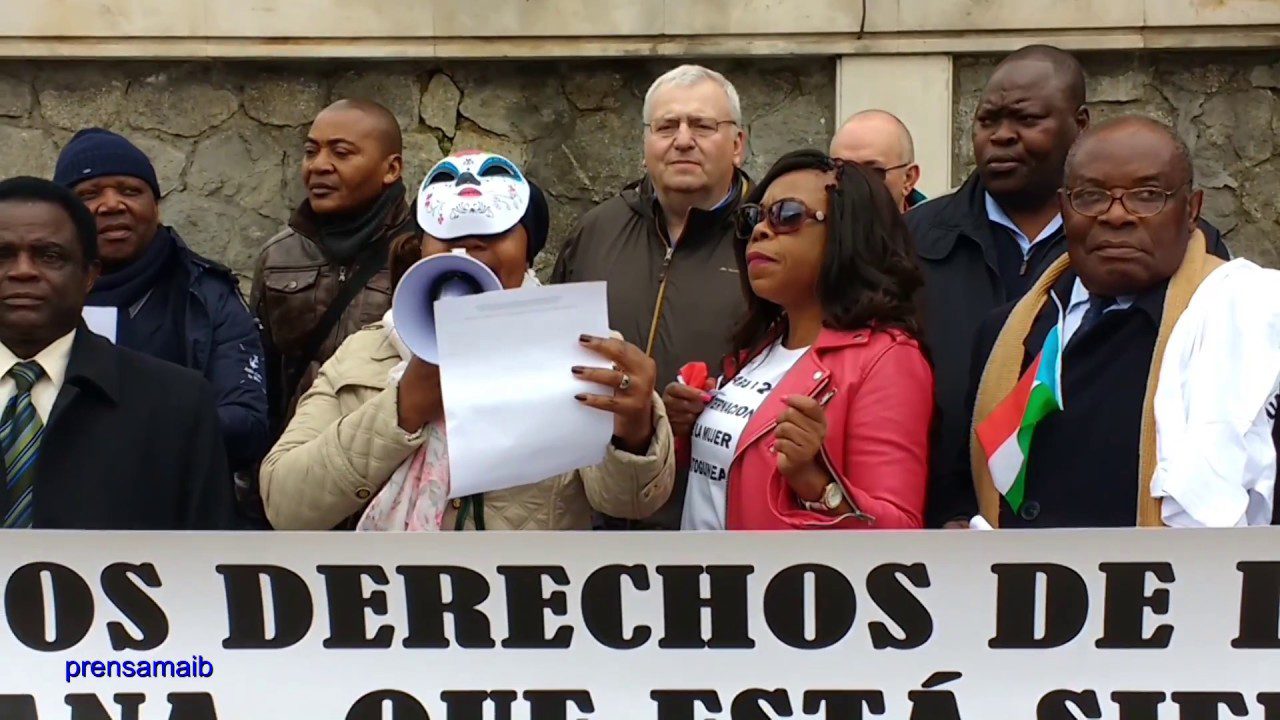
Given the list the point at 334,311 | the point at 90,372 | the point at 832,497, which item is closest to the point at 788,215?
the point at 832,497

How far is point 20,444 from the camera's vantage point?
3.16 meters

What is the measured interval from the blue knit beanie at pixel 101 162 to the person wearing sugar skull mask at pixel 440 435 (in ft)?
4.08

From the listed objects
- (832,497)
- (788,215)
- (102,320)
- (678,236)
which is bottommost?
(832,497)

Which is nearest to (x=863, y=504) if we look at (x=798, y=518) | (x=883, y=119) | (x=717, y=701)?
(x=798, y=518)

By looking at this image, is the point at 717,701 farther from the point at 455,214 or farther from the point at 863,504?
the point at 455,214

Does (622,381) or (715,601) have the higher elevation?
(622,381)

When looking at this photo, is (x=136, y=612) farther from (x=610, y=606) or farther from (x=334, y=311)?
(x=334, y=311)

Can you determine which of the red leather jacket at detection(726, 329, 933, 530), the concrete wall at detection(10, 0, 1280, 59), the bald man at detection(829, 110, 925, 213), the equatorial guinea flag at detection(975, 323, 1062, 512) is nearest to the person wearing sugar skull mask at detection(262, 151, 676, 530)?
the red leather jacket at detection(726, 329, 933, 530)

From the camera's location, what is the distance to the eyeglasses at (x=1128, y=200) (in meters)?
2.99

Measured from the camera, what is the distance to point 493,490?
2.99m

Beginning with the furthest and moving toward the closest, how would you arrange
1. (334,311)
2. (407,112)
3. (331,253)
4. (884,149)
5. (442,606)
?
(407,112), (884,149), (331,253), (334,311), (442,606)

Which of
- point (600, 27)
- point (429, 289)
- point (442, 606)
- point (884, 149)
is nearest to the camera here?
point (442, 606)

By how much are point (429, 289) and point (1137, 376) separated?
50.5 inches

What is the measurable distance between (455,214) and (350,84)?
12.5 feet
